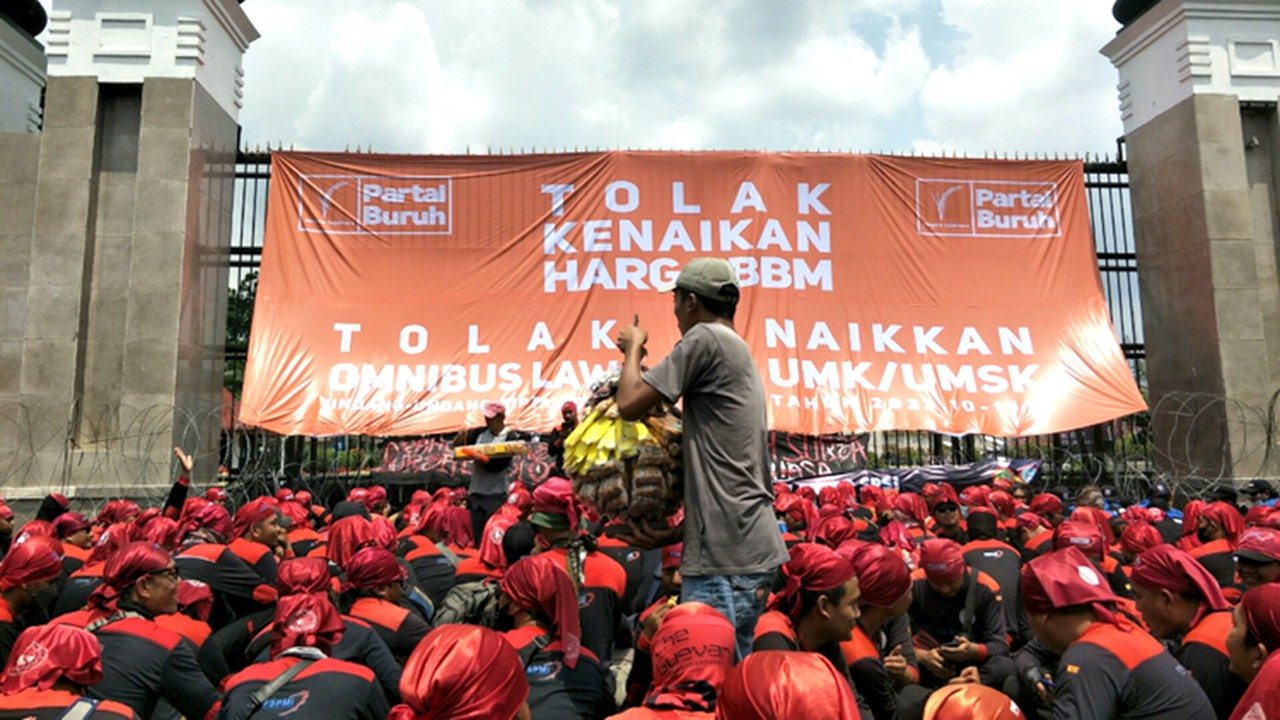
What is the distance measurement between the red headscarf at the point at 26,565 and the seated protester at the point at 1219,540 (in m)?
6.70

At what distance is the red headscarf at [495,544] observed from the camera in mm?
5445

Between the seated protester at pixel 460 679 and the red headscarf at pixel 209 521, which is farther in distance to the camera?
the red headscarf at pixel 209 521

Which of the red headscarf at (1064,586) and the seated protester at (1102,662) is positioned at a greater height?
the red headscarf at (1064,586)

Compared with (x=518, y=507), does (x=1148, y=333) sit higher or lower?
higher

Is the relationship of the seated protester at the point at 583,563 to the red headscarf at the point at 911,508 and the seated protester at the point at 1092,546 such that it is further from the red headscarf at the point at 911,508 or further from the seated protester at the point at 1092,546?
the red headscarf at the point at 911,508

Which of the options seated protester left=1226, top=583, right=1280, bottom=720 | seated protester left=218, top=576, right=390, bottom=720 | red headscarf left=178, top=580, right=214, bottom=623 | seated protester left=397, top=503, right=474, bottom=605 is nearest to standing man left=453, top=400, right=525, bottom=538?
seated protester left=397, top=503, right=474, bottom=605

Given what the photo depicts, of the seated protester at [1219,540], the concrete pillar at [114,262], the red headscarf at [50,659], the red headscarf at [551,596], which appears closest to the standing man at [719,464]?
the red headscarf at [551,596]

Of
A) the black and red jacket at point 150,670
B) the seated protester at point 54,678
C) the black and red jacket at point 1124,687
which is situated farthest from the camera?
the black and red jacket at point 150,670

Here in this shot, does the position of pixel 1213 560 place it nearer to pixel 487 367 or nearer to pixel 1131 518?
pixel 1131 518

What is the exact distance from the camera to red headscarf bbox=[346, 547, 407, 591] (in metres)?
4.30

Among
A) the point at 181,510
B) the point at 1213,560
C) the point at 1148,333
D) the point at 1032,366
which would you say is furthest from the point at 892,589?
the point at 1148,333

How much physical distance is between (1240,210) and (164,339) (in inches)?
636

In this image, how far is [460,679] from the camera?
2213mm

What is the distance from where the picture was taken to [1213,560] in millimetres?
5887
